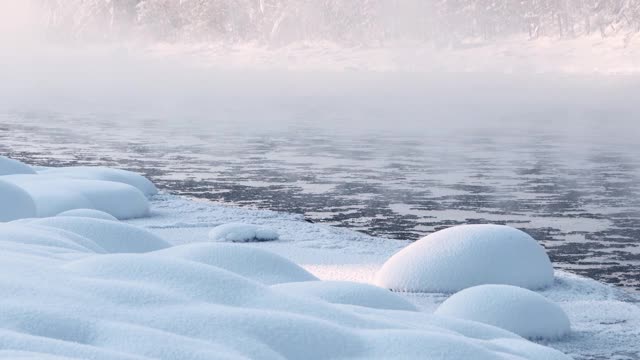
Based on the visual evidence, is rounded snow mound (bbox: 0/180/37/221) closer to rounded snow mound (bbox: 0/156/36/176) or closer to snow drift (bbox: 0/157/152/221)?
snow drift (bbox: 0/157/152/221)

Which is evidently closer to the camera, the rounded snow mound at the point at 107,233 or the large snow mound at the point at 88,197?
the rounded snow mound at the point at 107,233

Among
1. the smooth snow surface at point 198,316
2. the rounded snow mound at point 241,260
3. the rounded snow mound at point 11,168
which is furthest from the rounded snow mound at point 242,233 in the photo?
the rounded snow mound at point 11,168

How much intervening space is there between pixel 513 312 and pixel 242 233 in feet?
16.5

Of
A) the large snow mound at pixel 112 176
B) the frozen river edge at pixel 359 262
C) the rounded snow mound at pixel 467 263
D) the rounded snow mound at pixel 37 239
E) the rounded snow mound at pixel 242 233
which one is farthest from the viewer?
the large snow mound at pixel 112 176

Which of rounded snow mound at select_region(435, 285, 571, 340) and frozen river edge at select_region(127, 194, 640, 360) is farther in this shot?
frozen river edge at select_region(127, 194, 640, 360)

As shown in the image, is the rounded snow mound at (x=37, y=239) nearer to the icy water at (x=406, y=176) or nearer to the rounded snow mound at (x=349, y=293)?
the rounded snow mound at (x=349, y=293)

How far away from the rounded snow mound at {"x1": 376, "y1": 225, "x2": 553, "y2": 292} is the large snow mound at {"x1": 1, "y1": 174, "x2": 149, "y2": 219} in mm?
5098

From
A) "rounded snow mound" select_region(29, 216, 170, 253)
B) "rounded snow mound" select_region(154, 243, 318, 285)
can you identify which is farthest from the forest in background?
"rounded snow mound" select_region(154, 243, 318, 285)

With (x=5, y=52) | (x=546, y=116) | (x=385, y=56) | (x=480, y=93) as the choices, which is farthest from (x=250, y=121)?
(x=5, y=52)

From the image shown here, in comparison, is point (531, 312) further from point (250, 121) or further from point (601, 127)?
point (250, 121)

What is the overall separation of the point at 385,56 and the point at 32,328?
77.9 metres

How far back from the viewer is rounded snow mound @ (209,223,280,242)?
502 inches

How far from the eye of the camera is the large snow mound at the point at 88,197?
45.9 feet

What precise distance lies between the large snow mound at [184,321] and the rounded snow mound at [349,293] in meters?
0.44
